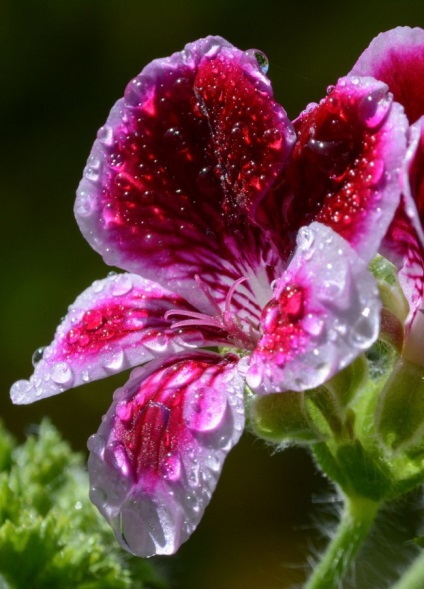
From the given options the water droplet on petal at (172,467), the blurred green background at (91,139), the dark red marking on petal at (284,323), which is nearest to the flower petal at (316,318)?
the dark red marking on petal at (284,323)

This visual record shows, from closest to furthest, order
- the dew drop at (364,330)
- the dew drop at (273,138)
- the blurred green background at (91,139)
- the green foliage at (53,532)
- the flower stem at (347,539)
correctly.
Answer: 1. the dew drop at (364,330)
2. the dew drop at (273,138)
3. the flower stem at (347,539)
4. the green foliage at (53,532)
5. the blurred green background at (91,139)

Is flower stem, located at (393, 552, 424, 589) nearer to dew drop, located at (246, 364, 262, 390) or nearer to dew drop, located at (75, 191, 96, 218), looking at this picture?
dew drop, located at (246, 364, 262, 390)

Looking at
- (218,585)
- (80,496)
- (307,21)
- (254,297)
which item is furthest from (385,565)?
(307,21)

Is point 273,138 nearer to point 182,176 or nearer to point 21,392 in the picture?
point 182,176

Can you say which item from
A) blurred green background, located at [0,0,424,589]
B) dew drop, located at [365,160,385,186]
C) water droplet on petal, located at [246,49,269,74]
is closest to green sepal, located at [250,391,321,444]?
dew drop, located at [365,160,385,186]

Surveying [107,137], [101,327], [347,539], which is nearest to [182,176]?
[107,137]

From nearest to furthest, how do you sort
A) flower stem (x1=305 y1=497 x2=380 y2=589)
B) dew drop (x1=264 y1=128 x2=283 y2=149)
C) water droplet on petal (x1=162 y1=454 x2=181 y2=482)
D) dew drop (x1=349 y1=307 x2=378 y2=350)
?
dew drop (x1=349 y1=307 x2=378 y2=350), water droplet on petal (x1=162 y1=454 x2=181 y2=482), dew drop (x1=264 y1=128 x2=283 y2=149), flower stem (x1=305 y1=497 x2=380 y2=589)

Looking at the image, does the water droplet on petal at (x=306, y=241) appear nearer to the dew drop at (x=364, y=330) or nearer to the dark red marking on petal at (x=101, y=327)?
the dew drop at (x=364, y=330)
